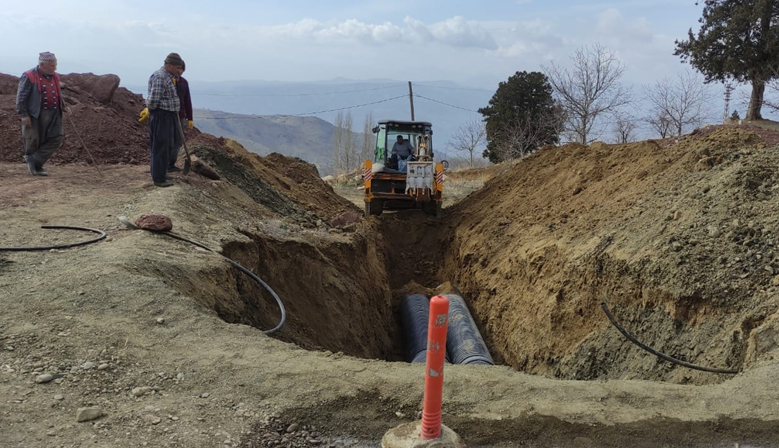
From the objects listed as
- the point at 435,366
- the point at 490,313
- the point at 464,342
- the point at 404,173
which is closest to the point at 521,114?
the point at 404,173

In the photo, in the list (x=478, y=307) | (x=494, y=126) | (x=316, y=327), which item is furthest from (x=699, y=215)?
(x=494, y=126)

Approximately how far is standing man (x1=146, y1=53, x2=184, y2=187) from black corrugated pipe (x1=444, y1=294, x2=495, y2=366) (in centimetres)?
493

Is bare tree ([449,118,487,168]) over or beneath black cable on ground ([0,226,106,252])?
over

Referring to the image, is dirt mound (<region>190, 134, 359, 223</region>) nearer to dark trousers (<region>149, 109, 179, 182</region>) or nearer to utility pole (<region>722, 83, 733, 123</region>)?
dark trousers (<region>149, 109, 179, 182</region>)

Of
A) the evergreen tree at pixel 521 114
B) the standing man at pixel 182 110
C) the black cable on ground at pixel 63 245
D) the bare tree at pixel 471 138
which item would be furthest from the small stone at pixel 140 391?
the bare tree at pixel 471 138

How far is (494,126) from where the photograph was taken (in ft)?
111

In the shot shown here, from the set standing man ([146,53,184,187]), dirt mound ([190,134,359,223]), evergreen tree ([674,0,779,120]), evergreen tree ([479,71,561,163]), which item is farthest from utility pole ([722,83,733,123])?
standing man ([146,53,184,187])

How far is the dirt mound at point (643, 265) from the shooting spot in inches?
213

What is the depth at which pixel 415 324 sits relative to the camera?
8688 mm

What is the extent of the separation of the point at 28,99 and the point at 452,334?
724 centimetres

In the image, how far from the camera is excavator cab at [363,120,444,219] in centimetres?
1355

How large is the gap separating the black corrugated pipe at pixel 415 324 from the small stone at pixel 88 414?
14.9ft

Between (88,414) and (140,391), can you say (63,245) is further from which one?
(88,414)

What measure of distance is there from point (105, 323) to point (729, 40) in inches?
1052
